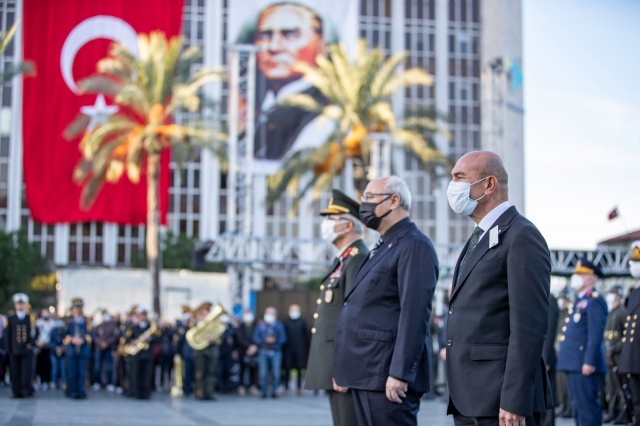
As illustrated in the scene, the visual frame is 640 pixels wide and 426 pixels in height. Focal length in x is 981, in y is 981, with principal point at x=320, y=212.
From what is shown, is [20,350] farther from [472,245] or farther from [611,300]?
[472,245]

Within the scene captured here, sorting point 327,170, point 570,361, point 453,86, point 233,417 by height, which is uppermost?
point 453,86

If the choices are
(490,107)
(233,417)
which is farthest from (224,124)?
(233,417)

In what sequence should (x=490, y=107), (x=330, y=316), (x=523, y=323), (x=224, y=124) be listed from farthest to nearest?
(x=224, y=124)
(x=490, y=107)
(x=330, y=316)
(x=523, y=323)

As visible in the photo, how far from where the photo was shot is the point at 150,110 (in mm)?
34125

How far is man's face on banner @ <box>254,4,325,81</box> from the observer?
6128 centimetres

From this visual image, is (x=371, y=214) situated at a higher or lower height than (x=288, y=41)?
lower

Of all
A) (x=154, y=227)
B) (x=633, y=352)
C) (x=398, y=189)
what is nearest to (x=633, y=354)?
(x=633, y=352)

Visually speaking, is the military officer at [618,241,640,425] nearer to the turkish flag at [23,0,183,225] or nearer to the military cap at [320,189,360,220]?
the military cap at [320,189,360,220]

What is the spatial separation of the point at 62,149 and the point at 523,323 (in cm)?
5480

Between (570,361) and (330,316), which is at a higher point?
(330,316)

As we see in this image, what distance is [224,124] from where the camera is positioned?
1583 inches

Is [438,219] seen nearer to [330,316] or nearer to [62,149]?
[62,149]

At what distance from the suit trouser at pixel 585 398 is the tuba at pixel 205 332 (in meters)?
12.0

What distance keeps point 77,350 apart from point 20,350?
144 cm
